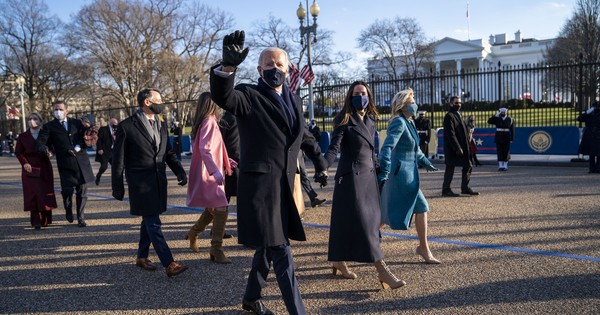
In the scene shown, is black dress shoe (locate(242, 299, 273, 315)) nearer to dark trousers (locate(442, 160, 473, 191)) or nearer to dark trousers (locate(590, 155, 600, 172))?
dark trousers (locate(442, 160, 473, 191))

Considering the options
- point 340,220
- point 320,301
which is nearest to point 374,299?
point 320,301

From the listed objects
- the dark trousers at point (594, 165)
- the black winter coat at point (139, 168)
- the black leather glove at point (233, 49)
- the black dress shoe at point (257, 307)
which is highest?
the black leather glove at point (233, 49)

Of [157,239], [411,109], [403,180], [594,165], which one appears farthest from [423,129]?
[157,239]

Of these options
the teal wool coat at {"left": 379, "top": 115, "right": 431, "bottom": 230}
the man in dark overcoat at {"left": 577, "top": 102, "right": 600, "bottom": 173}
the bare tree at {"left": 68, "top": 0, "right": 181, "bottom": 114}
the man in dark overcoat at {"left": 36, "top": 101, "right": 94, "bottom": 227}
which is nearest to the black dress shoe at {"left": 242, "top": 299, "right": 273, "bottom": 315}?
the teal wool coat at {"left": 379, "top": 115, "right": 431, "bottom": 230}

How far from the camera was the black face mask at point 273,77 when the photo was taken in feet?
10.4

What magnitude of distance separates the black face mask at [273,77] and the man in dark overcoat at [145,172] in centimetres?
213

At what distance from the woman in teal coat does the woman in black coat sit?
1.59 feet

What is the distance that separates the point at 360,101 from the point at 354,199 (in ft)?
2.95

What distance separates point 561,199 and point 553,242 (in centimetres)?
311

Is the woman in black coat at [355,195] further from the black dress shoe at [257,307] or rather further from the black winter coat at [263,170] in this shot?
the black winter coat at [263,170]

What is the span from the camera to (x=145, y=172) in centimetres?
483

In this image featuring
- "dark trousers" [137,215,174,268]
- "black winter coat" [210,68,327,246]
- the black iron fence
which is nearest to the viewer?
"black winter coat" [210,68,327,246]

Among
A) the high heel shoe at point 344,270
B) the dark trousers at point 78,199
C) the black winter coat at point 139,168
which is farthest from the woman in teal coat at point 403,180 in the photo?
the dark trousers at point 78,199

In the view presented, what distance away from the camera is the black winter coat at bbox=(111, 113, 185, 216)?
15.5 ft
